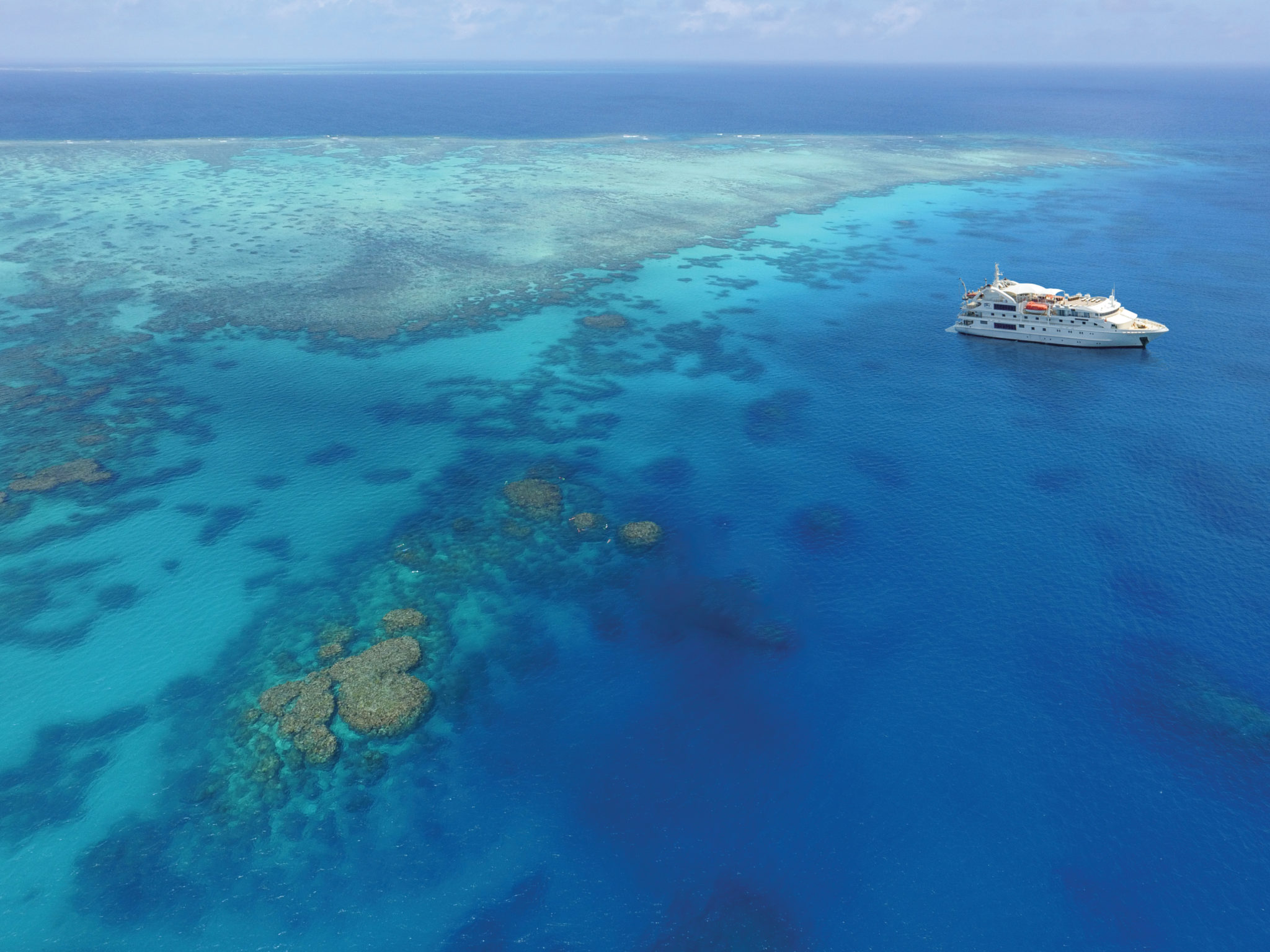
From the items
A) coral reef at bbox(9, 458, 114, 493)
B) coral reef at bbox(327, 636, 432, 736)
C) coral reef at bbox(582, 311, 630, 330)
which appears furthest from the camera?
coral reef at bbox(582, 311, 630, 330)

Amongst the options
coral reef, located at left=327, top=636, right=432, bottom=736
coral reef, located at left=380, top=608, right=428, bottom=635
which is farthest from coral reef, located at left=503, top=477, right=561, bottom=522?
coral reef, located at left=327, top=636, right=432, bottom=736

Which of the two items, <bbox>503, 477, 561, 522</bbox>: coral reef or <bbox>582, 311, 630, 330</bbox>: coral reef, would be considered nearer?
<bbox>503, 477, 561, 522</bbox>: coral reef

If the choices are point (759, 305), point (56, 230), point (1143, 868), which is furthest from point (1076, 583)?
point (56, 230)

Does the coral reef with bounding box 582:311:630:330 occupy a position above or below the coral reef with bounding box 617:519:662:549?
above

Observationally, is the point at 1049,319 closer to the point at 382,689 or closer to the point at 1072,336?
the point at 1072,336

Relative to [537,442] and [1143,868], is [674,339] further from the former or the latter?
[1143,868]

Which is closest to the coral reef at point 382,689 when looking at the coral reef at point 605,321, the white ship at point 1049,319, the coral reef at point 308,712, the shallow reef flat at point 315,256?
the coral reef at point 308,712

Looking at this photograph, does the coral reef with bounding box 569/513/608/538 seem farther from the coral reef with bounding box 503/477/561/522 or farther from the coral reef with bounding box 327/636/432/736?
the coral reef with bounding box 327/636/432/736
